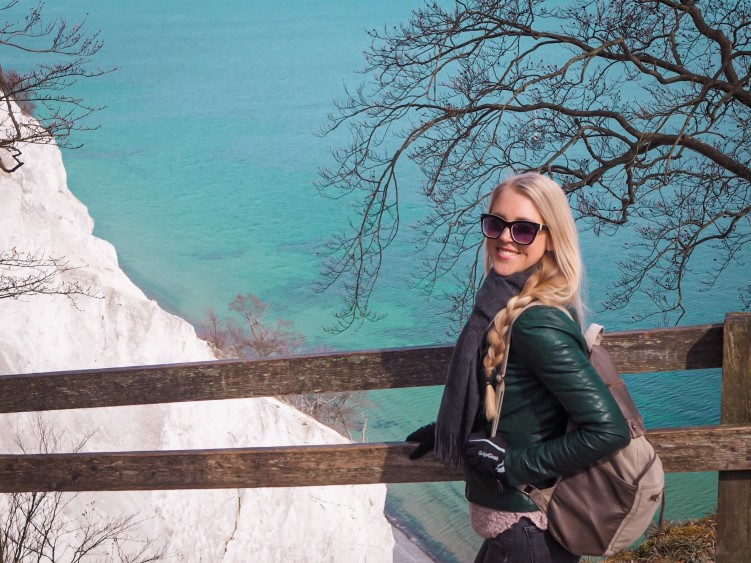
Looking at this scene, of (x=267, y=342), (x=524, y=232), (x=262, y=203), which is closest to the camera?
(x=524, y=232)

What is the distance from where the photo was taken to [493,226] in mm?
2281

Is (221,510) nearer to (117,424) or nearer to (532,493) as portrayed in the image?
(117,424)

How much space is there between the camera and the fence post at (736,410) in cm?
257

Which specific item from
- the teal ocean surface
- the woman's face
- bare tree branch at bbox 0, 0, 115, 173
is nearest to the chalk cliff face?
bare tree branch at bbox 0, 0, 115, 173

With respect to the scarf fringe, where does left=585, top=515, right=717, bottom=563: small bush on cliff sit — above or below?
below

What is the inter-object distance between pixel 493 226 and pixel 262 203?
39324 mm

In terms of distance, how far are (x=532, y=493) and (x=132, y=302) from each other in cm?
1340

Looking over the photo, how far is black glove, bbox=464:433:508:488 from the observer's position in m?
2.11

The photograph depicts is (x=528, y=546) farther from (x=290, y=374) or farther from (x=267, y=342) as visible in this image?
(x=267, y=342)

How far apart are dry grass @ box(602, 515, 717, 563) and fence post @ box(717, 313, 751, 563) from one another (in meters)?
1.68

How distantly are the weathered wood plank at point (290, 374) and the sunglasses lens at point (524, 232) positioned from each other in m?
0.54

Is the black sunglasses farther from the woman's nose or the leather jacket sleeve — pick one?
the leather jacket sleeve

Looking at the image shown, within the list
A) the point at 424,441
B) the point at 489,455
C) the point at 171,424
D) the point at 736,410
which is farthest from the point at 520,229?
the point at 171,424

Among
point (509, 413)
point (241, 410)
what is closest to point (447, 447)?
point (509, 413)
